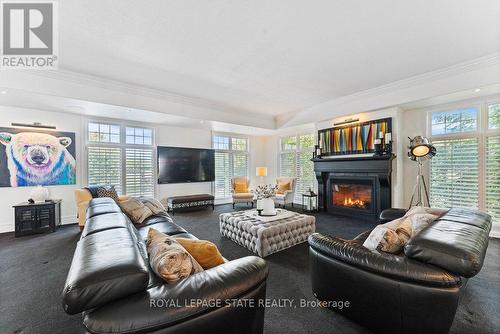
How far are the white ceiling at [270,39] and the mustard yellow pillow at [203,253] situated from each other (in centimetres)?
230

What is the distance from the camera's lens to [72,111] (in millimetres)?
4492

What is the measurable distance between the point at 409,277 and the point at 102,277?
1.70m

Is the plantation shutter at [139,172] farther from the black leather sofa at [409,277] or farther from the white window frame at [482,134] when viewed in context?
the white window frame at [482,134]

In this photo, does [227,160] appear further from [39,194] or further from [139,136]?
[39,194]

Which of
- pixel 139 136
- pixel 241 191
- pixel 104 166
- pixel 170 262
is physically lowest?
pixel 241 191

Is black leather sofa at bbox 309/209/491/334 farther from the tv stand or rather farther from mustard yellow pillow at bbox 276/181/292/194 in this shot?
mustard yellow pillow at bbox 276/181/292/194

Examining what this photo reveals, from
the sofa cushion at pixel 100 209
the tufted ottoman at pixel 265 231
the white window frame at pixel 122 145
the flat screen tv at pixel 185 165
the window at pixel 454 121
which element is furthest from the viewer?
the flat screen tv at pixel 185 165

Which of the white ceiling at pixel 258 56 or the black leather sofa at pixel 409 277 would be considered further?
the white ceiling at pixel 258 56

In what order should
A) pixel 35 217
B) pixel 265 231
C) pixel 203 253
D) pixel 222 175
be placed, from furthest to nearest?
pixel 222 175, pixel 35 217, pixel 265 231, pixel 203 253

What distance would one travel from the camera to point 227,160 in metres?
7.41

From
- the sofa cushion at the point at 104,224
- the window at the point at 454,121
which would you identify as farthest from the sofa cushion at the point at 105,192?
the window at the point at 454,121

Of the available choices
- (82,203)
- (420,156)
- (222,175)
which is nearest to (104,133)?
(82,203)

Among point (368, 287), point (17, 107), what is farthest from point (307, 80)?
point (17, 107)

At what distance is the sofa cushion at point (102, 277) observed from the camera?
898mm
